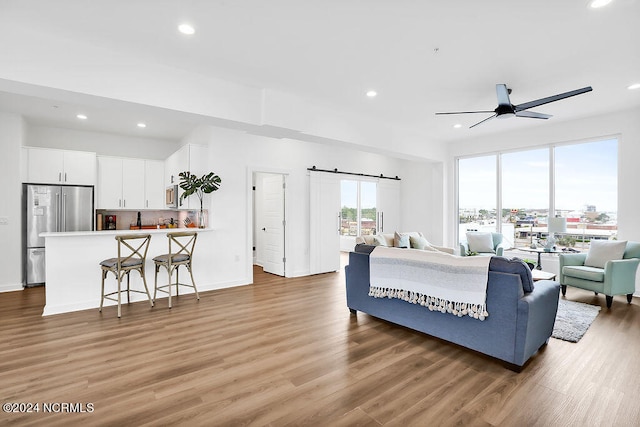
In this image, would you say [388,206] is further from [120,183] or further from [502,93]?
[120,183]

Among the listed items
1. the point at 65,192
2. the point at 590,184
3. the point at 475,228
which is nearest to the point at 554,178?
the point at 590,184

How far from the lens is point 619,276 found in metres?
4.32

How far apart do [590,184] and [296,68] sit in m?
5.63

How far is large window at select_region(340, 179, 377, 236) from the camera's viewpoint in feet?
28.8

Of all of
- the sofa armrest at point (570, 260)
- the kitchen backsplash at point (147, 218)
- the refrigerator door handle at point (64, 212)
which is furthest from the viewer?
the kitchen backsplash at point (147, 218)

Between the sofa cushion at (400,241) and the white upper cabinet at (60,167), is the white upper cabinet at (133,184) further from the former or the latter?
the sofa cushion at (400,241)

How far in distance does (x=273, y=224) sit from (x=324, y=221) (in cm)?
110

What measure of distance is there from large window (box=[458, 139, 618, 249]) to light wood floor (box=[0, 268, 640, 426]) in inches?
95.0

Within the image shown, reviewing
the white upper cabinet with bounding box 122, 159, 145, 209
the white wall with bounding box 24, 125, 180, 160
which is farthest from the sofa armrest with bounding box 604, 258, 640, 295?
the white wall with bounding box 24, 125, 180, 160

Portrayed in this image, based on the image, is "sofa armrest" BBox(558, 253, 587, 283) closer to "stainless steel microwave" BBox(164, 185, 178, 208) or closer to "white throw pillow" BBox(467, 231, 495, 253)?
"white throw pillow" BBox(467, 231, 495, 253)

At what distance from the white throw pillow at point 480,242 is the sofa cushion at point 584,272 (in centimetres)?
143

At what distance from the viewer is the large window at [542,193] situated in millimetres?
5531

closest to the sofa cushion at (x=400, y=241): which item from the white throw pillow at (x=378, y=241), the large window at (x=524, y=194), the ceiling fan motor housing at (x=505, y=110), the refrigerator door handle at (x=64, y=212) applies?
the white throw pillow at (x=378, y=241)

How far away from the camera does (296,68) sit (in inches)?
142
